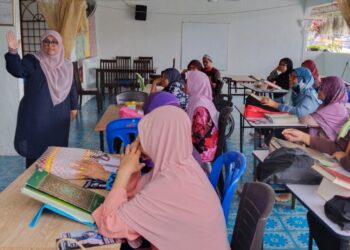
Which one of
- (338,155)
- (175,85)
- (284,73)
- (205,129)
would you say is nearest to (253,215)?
(338,155)

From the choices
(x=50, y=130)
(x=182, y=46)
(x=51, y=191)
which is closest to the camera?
(x=51, y=191)

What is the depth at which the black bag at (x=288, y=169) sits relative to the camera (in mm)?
1948

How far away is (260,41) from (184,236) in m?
9.38

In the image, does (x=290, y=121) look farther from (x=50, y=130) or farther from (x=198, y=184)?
(x=198, y=184)

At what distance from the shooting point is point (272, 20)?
32.7 feet

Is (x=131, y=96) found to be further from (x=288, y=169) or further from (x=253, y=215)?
(x=253, y=215)

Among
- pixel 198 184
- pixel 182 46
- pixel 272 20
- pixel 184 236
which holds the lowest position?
pixel 184 236

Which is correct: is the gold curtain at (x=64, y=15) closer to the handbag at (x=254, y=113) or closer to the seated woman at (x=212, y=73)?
the handbag at (x=254, y=113)

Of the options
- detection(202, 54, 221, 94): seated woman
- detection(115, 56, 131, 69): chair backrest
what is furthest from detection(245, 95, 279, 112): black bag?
detection(115, 56, 131, 69): chair backrest

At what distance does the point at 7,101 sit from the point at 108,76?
4741 mm

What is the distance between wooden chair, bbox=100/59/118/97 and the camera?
8586mm

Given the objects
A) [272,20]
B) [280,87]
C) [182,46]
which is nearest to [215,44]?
[182,46]

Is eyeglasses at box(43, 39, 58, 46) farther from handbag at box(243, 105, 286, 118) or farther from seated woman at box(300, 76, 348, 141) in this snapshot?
seated woman at box(300, 76, 348, 141)

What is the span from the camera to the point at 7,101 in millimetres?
4398
